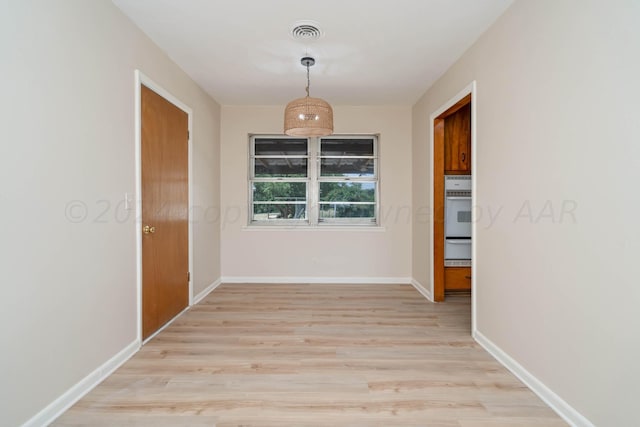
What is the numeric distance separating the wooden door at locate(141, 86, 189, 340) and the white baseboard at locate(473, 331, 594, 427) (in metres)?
2.81

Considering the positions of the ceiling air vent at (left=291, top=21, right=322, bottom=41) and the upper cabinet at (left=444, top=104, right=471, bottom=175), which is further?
the upper cabinet at (left=444, top=104, right=471, bottom=175)

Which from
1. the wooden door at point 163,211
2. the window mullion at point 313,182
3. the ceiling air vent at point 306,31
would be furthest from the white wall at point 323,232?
the ceiling air vent at point 306,31

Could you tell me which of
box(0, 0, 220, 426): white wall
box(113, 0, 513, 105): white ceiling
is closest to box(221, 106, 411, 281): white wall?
box(113, 0, 513, 105): white ceiling

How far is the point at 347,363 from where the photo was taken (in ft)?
7.94

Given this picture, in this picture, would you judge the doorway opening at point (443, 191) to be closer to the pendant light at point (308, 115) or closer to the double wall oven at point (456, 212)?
the double wall oven at point (456, 212)

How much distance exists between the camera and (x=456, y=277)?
4.16 m

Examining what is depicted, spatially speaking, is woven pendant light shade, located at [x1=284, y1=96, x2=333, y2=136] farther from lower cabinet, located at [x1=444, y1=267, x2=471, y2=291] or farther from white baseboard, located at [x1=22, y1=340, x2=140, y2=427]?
lower cabinet, located at [x1=444, y1=267, x2=471, y2=291]

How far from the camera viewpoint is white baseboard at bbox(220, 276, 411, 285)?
191 inches

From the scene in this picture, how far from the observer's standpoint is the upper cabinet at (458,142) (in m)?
4.08

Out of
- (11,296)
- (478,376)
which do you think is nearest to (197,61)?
(11,296)

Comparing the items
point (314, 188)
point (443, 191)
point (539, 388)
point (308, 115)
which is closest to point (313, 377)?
point (539, 388)

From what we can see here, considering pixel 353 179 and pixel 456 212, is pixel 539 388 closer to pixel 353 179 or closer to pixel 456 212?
Result: pixel 456 212

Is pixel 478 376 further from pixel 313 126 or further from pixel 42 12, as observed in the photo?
pixel 42 12

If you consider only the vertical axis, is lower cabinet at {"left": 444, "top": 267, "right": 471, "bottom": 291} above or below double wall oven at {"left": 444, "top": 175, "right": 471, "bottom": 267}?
Answer: below
